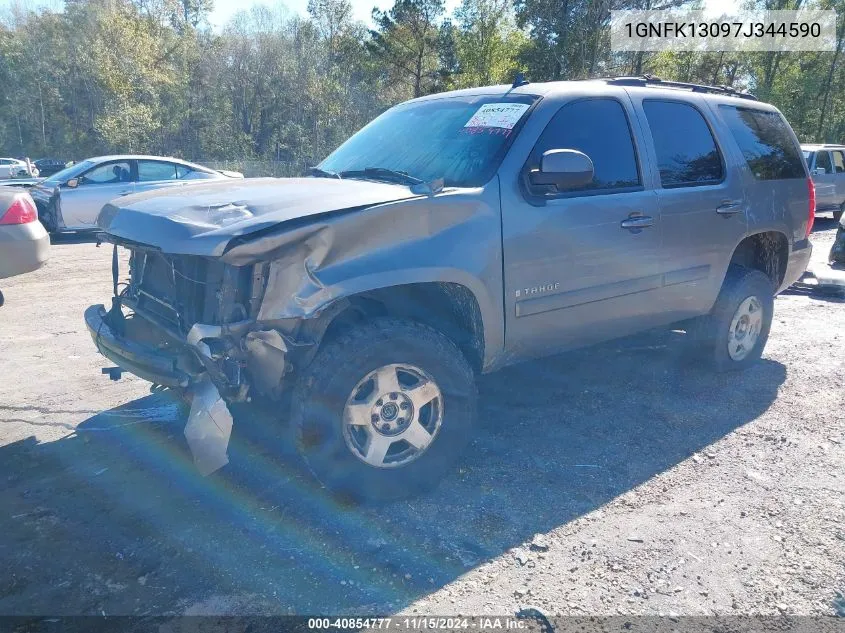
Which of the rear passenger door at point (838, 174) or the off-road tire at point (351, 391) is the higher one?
the rear passenger door at point (838, 174)

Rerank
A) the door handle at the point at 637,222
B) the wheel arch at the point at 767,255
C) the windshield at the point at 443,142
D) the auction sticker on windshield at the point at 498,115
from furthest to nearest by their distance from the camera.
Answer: the wheel arch at the point at 767,255 → the door handle at the point at 637,222 → the auction sticker on windshield at the point at 498,115 → the windshield at the point at 443,142

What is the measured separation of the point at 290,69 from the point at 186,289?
138ft

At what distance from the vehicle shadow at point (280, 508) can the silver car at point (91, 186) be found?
8.64 metres

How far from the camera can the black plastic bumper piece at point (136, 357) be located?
301 centimetres

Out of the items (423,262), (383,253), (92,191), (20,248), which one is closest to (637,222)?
(423,262)

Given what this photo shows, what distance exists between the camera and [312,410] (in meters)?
2.92

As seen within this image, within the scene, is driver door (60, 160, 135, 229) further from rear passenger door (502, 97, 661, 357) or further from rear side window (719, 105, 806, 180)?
rear side window (719, 105, 806, 180)

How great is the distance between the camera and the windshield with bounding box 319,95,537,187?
356 centimetres

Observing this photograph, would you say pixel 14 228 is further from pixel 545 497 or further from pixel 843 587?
pixel 843 587

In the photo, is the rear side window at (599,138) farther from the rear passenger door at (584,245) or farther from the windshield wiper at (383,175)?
the windshield wiper at (383,175)

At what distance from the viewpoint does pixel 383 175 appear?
3781 mm

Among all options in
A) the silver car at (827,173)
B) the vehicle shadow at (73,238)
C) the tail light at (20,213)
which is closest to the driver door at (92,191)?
the vehicle shadow at (73,238)

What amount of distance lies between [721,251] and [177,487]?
3864mm

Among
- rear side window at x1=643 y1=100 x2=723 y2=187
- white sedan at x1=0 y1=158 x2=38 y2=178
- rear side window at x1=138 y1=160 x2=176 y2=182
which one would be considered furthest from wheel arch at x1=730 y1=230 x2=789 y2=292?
white sedan at x1=0 y1=158 x2=38 y2=178
